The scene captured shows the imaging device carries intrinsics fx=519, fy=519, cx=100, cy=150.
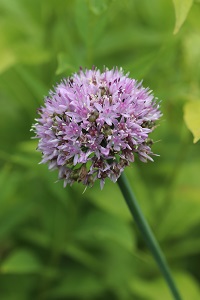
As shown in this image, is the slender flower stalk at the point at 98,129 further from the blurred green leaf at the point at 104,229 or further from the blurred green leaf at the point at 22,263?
the blurred green leaf at the point at 22,263

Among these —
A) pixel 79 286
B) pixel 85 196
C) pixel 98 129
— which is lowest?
pixel 79 286

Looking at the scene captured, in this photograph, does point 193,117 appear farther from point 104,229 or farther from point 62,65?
point 104,229

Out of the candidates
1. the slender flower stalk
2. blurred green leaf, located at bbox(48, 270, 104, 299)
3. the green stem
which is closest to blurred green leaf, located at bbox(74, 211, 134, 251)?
blurred green leaf, located at bbox(48, 270, 104, 299)

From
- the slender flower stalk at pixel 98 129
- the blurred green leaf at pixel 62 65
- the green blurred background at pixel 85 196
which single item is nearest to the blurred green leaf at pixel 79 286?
the green blurred background at pixel 85 196

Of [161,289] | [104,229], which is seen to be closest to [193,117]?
[104,229]

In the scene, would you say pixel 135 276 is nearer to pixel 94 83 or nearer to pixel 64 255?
pixel 64 255

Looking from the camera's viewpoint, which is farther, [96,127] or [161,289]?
[161,289]

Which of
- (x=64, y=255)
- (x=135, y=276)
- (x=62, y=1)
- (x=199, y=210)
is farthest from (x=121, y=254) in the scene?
(x=62, y=1)
